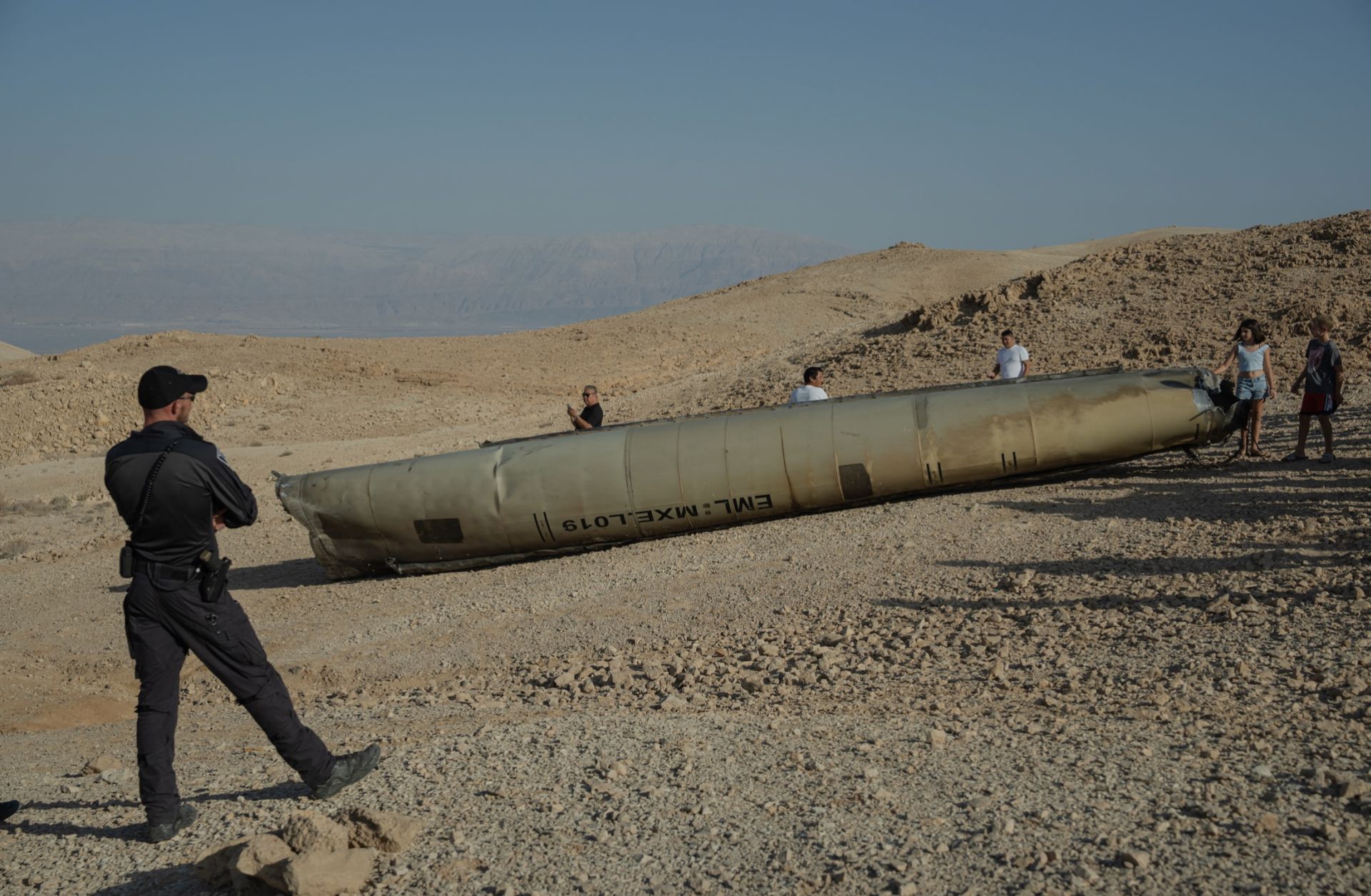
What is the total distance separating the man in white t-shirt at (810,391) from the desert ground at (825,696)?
172cm

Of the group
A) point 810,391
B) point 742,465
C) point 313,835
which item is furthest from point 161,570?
point 810,391

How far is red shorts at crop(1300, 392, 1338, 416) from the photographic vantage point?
10.6 meters

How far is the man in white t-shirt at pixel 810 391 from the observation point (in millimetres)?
12195

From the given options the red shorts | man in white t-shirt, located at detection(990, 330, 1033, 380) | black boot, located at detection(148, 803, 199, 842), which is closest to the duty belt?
black boot, located at detection(148, 803, 199, 842)

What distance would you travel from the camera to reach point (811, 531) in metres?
10.6

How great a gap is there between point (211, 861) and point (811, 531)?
6.93m

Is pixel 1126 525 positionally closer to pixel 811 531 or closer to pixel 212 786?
pixel 811 531

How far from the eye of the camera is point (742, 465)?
36.4 feet

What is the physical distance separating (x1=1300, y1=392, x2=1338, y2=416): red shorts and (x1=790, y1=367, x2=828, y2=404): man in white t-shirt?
4951 millimetres

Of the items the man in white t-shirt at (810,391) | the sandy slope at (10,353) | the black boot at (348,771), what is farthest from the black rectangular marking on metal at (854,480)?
the sandy slope at (10,353)

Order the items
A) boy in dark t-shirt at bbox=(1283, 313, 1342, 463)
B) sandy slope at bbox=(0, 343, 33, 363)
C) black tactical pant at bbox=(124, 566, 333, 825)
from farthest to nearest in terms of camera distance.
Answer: sandy slope at bbox=(0, 343, 33, 363)
boy in dark t-shirt at bbox=(1283, 313, 1342, 463)
black tactical pant at bbox=(124, 566, 333, 825)

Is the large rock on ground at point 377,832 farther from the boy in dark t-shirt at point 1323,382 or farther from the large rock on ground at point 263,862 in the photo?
the boy in dark t-shirt at point 1323,382

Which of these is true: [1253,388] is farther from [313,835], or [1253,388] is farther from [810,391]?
[313,835]

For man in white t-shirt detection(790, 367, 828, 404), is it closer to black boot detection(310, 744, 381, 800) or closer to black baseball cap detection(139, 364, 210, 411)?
black boot detection(310, 744, 381, 800)
